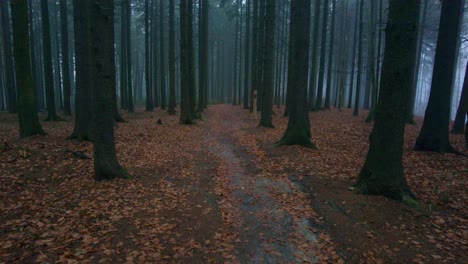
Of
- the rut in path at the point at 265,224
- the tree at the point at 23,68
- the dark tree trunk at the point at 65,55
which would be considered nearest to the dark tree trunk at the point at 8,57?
the dark tree trunk at the point at 65,55

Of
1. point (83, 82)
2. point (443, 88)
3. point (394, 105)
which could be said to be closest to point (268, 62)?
point (443, 88)

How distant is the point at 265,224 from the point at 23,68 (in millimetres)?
10702

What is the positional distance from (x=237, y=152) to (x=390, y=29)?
7080 millimetres

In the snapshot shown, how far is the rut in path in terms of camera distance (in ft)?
16.2

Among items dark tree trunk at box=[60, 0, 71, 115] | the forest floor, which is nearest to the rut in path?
the forest floor

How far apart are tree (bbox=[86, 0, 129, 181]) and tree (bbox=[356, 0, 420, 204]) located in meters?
6.27

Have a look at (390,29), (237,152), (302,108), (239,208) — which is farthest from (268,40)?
(239,208)

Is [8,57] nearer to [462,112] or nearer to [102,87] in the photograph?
[102,87]

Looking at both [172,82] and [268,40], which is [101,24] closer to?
[268,40]

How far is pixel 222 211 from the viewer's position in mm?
6527

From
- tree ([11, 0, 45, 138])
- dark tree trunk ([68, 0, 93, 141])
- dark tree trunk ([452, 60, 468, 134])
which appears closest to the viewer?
tree ([11, 0, 45, 138])

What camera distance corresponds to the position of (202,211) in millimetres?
6488

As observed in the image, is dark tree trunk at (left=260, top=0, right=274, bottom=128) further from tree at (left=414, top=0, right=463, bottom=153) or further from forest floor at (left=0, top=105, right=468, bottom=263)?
tree at (left=414, top=0, right=463, bottom=153)

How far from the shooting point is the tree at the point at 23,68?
1098 cm
